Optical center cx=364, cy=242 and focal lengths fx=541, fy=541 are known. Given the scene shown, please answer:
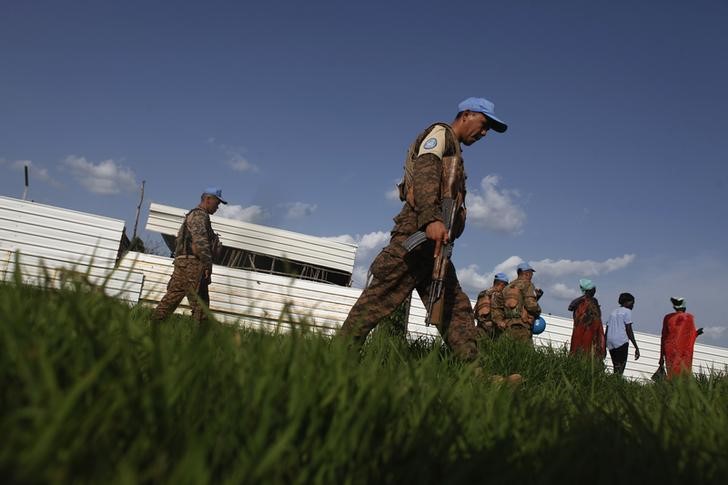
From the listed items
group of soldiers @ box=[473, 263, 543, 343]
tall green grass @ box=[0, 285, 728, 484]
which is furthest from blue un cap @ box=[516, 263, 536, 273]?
tall green grass @ box=[0, 285, 728, 484]

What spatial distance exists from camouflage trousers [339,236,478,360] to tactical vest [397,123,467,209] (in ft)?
1.22

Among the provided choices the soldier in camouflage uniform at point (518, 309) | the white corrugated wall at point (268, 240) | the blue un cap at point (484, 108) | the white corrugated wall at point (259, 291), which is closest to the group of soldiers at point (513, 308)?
the soldier in camouflage uniform at point (518, 309)

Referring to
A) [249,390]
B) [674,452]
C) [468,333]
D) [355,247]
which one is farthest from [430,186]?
[355,247]

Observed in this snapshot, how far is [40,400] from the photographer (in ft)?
3.36

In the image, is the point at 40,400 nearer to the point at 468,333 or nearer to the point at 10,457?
the point at 10,457

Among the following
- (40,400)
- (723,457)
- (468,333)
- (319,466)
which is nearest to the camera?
(40,400)

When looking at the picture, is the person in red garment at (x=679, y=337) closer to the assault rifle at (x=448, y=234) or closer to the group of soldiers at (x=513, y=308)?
the group of soldiers at (x=513, y=308)

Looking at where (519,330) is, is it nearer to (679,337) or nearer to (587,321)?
(587,321)

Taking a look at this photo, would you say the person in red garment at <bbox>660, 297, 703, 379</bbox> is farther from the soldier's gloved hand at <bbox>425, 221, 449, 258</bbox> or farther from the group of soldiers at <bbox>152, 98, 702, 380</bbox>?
the soldier's gloved hand at <bbox>425, 221, 449, 258</bbox>

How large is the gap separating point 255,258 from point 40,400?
1996 cm

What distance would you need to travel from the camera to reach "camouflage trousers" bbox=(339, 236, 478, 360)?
3.97 m

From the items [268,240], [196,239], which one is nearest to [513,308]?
[196,239]

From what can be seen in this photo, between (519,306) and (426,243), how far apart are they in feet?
19.9

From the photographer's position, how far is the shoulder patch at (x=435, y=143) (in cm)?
407
